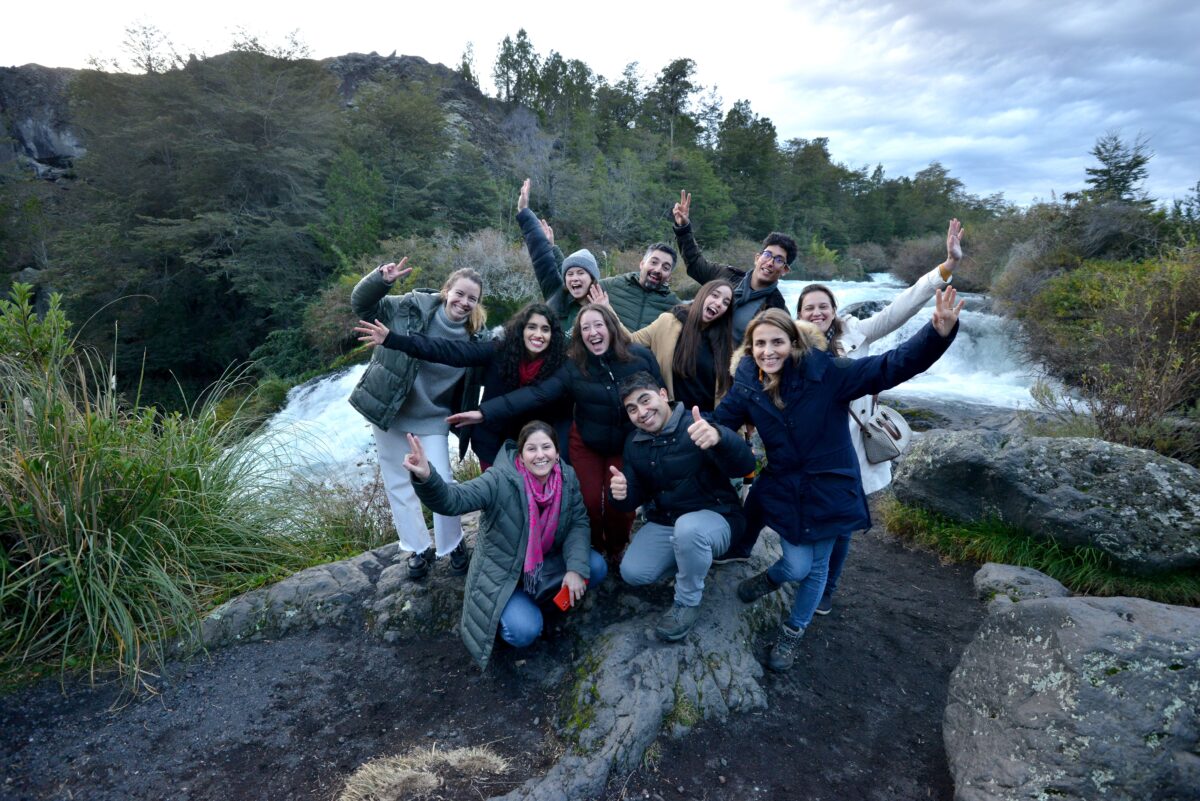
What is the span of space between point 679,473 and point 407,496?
1.80 metres

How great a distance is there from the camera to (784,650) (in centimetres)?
316

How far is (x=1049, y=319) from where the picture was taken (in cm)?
993

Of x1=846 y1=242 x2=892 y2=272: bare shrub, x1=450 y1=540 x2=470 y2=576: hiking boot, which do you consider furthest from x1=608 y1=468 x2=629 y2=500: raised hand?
x1=846 y1=242 x2=892 y2=272: bare shrub

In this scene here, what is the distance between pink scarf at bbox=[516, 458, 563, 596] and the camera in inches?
121

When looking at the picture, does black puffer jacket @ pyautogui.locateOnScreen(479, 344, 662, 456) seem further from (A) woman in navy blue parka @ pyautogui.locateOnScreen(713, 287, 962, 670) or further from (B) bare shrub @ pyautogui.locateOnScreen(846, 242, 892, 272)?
(B) bare shrub @ pyautogui.locateOnScreen(846, 242, 892, 272)

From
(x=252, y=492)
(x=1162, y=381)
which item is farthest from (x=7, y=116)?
(x=1162, y=381)

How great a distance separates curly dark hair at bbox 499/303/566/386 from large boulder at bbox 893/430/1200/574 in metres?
3.41

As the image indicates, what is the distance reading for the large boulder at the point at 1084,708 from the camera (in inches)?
78.7

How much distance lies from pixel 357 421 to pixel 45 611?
7656mm

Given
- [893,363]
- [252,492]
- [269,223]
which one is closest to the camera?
[893,363]

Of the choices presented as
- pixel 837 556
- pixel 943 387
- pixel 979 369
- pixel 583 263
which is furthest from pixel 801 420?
pixel 979 369

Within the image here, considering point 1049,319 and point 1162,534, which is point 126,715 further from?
point 1049,319

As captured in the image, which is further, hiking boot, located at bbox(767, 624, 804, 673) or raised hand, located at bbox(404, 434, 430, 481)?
hiking boot, located at bbox(767, 624, 804, 673)

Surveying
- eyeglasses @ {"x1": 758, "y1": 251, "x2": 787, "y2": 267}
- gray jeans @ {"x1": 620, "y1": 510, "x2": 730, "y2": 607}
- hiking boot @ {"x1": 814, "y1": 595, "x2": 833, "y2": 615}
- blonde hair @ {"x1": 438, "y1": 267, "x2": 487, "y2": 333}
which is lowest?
hiking boot @ {"x1": 814, "y1": 595, "x2": 833, "y2": 615}
